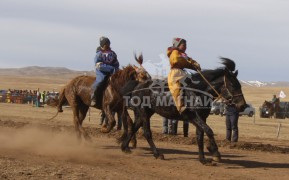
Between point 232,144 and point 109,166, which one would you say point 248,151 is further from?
point 109,166

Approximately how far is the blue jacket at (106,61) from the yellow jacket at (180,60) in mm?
2673

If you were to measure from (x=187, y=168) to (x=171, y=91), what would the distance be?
1.96m

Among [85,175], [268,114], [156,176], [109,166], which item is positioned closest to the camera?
[85,175]

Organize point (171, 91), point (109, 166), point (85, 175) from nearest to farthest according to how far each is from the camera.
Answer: point (85, 175) → point (109, 166) → point (171, 91)

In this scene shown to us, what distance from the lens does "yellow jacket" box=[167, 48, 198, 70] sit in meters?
12.3

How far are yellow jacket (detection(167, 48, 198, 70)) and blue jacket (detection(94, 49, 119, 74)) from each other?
2.67m

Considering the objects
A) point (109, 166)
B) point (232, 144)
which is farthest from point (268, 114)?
point (109, 166)

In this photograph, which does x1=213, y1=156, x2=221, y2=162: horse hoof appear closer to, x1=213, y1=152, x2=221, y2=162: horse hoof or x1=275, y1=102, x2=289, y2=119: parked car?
x1=213, y1=152, x2=221, y2=162: horse hoof

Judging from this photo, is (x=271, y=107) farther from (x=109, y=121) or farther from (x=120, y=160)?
(x=120, y=160)

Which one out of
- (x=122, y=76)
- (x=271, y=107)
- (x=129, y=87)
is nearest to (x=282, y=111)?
(x=271, y=107)

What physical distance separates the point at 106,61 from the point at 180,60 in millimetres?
3111

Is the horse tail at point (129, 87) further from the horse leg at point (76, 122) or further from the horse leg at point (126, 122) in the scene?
the horse leg at point (76, 122)

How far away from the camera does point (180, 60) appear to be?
12.4 meters

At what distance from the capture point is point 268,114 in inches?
1845
